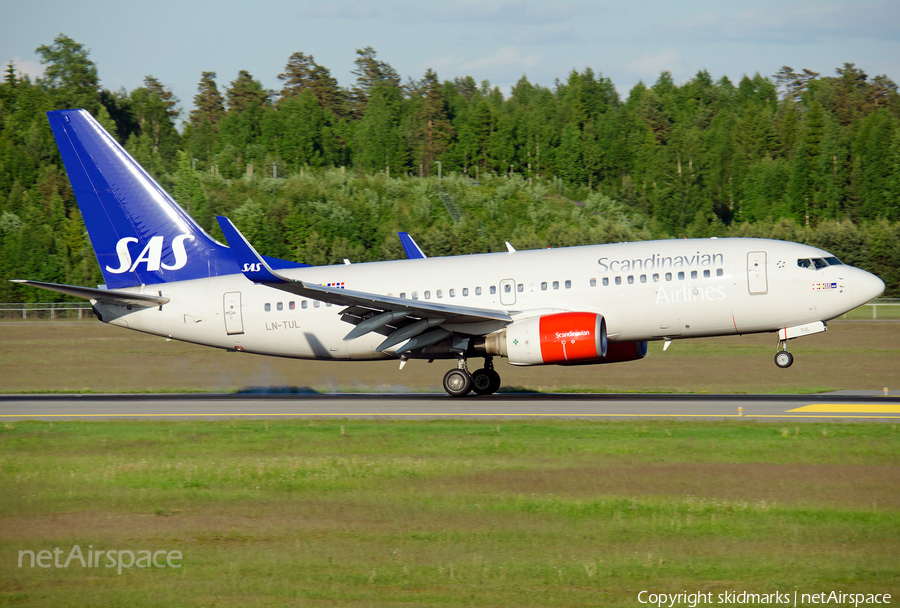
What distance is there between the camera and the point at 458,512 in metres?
14.1

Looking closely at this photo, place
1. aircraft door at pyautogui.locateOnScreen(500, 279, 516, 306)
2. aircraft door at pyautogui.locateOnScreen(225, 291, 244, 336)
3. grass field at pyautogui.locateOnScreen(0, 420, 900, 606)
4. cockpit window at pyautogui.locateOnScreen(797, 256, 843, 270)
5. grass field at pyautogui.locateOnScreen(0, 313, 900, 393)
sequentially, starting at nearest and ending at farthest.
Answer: grass field at pyautogui.locateOnScreen(0, 420, 900, 606), cockpit window at pyautogui.locateOnScreen(797, 256, 843, 270), aircraft door at pyautogui.locateOnScreen(500, 279, 516, 306), aircraft door at pyautogui.locateOnScreen(225, 291, 244, 336), grass field at pyautogui.locateOnScreen(0, 313, 900, 393)

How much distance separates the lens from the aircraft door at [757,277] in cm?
2562

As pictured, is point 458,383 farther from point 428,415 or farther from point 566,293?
point 566,293

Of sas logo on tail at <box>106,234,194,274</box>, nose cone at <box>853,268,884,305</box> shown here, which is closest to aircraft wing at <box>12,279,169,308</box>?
sas logo on tail at <box>106,234,194,274</box>

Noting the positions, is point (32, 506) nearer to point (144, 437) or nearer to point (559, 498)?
point (144, 437)

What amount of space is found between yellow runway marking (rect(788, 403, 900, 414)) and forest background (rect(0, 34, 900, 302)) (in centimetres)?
5762

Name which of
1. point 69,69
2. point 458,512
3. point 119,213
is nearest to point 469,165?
point 69,69

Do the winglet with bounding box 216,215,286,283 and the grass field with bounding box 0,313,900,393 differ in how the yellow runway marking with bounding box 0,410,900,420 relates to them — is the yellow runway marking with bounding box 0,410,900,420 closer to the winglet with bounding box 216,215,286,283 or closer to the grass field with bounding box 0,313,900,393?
the winglet with bounding box 216,215,286,283

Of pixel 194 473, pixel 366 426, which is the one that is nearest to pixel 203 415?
pixel 366 426

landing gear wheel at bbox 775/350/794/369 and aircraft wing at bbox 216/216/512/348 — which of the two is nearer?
aircraft wing at bbox 216/216/512/348

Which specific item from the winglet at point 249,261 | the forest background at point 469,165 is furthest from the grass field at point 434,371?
the forest background at point 469,165

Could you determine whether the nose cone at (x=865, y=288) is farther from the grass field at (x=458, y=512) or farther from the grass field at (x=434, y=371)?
the grass field at (x=458, y=512)

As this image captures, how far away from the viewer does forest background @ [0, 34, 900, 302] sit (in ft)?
309

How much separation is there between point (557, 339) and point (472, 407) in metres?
3.02
